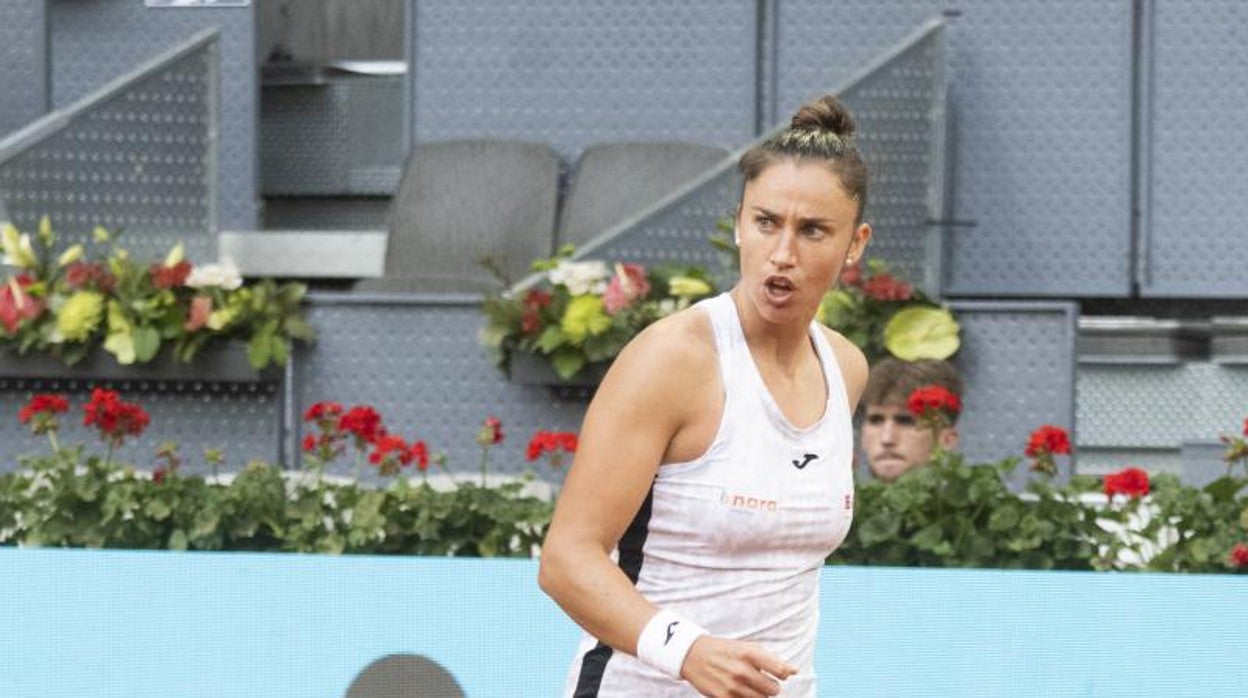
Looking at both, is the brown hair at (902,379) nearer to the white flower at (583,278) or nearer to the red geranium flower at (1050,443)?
the white flower at (583,278)

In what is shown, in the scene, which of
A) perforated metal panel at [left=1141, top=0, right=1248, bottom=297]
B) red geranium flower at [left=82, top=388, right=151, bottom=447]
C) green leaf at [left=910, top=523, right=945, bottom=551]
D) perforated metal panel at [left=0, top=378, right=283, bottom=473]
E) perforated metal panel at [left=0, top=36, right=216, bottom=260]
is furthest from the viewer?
perforated metal panel at [left=1141, top=0, right=1248, bottom=297]

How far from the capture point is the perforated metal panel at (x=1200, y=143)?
7211mm

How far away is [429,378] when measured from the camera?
252 inches

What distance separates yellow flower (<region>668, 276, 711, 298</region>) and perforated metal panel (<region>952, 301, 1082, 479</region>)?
0.74 metres

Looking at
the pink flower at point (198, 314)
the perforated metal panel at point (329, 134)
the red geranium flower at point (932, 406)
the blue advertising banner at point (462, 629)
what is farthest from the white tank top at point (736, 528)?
the perforated metal panel at point (329, 134)

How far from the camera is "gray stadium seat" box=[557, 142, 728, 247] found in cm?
735

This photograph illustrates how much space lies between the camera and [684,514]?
7.59 ft

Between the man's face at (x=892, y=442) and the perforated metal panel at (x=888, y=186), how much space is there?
1.07m

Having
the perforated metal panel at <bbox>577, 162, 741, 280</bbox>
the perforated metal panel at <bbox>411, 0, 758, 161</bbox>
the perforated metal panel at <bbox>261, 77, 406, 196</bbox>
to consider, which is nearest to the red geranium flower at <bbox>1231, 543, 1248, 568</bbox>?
the perforated metal panel at <bbox>577, 162, 741, 280</bbox>

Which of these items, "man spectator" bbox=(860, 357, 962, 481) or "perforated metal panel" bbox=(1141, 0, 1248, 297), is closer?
"man spectator" bbox=(860, 357, 962, 481)

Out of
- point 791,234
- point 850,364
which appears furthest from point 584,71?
point 791,234

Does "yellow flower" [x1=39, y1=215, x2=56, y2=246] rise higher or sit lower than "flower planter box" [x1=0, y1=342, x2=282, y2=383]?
higher

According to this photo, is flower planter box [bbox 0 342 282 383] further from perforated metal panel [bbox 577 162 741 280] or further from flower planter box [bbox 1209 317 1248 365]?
flower planter box [bbox 1209 317 1248 365]

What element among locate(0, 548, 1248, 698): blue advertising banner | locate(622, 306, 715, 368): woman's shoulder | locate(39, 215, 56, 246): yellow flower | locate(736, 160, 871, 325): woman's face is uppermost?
locate(736, 160, 871, 325): woman's face
